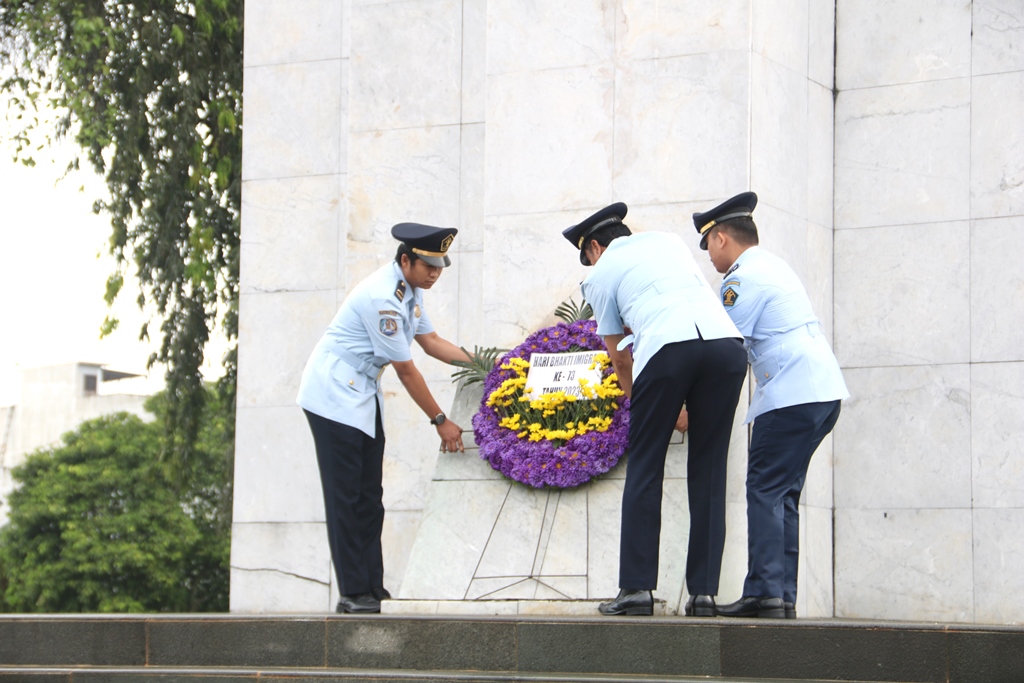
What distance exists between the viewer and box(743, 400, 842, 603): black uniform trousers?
670 centimetres

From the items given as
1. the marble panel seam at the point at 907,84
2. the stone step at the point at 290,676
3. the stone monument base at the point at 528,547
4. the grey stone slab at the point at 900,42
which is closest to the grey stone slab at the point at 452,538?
the stone monument base at the point at 528,547

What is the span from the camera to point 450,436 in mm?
8203

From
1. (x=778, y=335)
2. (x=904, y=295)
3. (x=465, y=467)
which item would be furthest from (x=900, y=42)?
(x=465, y=467)

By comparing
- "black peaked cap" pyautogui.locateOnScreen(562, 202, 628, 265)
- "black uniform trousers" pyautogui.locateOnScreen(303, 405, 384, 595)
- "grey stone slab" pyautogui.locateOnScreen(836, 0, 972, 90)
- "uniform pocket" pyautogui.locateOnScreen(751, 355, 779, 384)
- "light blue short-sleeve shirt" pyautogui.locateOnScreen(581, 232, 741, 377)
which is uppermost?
"grey stone slab" pyautogui.locateOnScreen(836, 0, 972, 90)

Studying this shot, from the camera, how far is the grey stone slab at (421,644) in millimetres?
6082

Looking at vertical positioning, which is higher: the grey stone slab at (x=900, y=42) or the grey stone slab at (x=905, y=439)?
the grey stone slab at (x=900, y=42)

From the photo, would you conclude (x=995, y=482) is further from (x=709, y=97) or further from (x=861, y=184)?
(x=709, y=97)

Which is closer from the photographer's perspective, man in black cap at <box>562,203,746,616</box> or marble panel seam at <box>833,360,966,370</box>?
man in black cap at <box>562,203,746,616</box>

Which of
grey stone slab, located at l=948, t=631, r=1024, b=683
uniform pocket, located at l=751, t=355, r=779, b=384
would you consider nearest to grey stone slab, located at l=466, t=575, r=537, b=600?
Answer: uniform pocket, located at l=751, t=355, r=779, b=384

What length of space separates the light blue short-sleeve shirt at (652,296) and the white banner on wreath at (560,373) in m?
1.37

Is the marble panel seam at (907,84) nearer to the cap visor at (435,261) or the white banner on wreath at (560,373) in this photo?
the white banner on wreath at (560,373)

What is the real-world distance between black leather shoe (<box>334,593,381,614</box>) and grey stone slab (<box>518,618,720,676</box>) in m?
1.58

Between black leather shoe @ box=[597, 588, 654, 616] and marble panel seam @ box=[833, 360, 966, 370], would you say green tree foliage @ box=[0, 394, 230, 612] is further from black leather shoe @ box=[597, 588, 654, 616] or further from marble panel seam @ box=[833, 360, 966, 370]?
black leather shoe @ box=[597, 588, 654, 616]

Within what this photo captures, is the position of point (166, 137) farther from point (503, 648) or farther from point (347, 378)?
point (503, 648)
